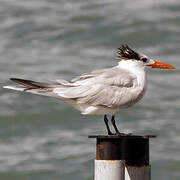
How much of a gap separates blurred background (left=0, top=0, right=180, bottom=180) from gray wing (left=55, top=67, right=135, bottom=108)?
20.2 ft

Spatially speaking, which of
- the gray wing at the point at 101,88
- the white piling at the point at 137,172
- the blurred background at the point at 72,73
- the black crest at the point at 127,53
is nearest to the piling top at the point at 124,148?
the white piling at the point at 137,172

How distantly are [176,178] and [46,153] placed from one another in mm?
2700

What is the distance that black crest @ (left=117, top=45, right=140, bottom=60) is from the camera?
6.45 metres

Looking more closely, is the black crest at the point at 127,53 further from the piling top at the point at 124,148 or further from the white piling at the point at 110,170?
the white piling at the point at 110,170

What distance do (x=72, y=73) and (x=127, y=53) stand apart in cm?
855

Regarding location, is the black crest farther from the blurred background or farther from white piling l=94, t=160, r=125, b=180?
the blurred background

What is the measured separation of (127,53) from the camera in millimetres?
6477

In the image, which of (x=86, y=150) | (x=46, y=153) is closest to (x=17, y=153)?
(x=46, y=153)

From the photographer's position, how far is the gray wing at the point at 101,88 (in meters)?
5.95

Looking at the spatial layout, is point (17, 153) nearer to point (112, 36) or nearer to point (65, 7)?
point (112, 36)

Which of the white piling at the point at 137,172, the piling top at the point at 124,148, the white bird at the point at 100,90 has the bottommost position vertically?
the white piling at the point at 137,172

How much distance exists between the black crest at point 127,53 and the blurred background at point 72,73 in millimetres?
5900

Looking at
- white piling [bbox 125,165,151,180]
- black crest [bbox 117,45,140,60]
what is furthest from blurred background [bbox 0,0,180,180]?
white piling [bbox 125,165,151,180]

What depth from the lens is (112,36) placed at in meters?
17.2
